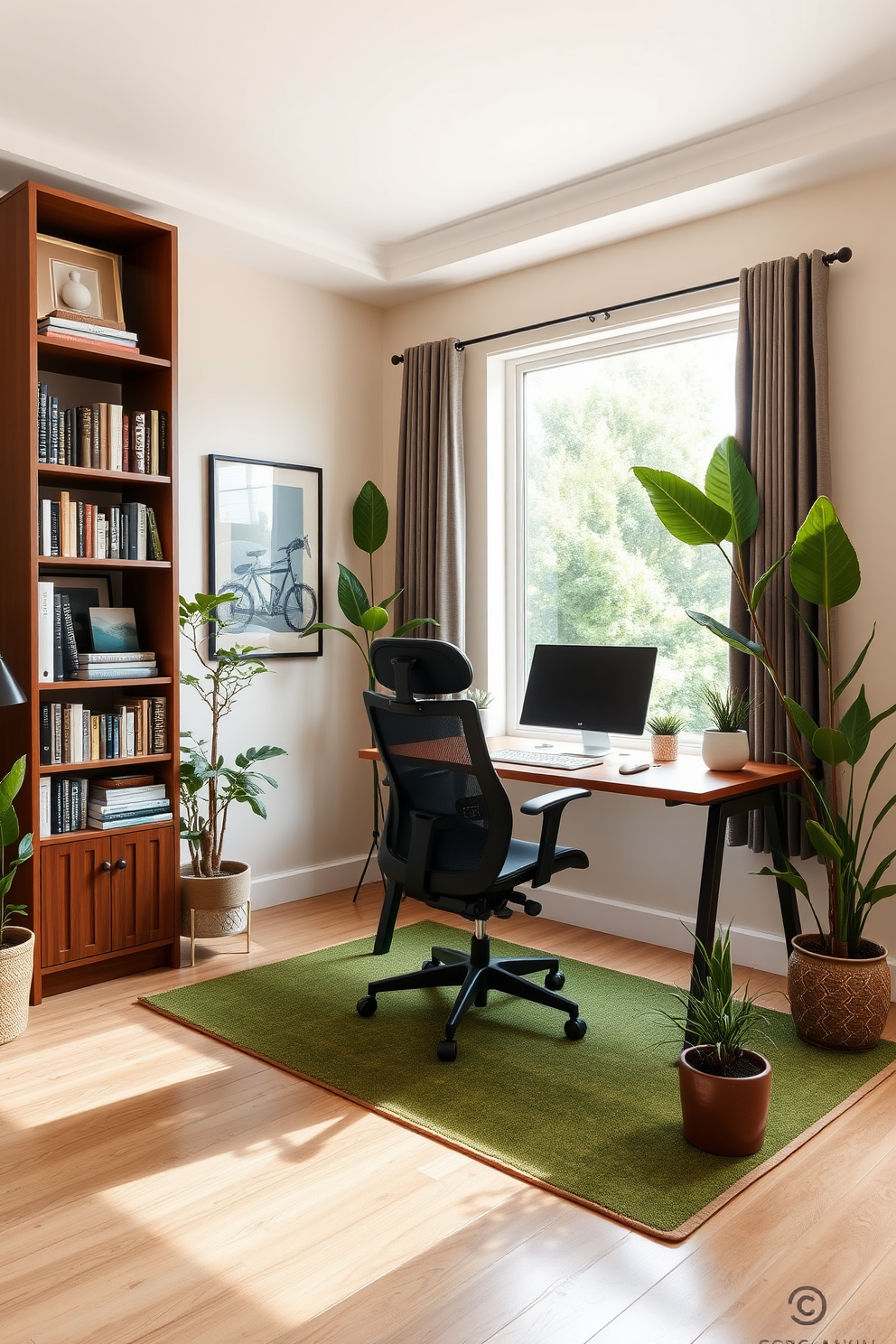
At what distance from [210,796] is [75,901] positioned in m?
0.63

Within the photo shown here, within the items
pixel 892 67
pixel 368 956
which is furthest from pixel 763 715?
pixel 892 67

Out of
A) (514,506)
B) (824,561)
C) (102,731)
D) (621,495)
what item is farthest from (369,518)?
(824,561)

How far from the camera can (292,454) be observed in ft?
14.3

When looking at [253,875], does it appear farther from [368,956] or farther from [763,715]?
[763,715]

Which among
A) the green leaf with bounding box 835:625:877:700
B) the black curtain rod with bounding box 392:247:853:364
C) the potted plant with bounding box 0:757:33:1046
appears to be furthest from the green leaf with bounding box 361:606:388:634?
the green leaf with bounding box 835:625:877:700

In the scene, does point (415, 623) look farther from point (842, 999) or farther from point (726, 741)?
point (842, 999)

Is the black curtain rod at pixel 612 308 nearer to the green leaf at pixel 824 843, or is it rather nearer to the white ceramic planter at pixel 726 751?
the white ceramic planter at pixel 726 751

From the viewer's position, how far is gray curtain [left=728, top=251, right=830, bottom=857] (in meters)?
3.24

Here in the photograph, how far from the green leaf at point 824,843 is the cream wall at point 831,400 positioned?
20.8 inches

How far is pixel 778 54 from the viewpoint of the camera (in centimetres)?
279

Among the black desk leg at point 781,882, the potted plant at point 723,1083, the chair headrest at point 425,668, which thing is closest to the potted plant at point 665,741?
the black desk leg at point 781,882

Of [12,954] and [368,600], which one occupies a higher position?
[368,600]

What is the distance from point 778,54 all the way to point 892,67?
1.13ft

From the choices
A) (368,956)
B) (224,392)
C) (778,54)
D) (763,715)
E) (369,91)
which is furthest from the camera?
(224,392)
